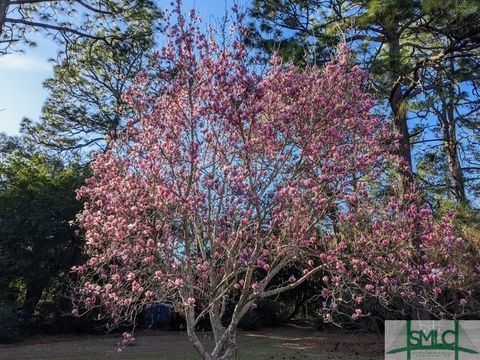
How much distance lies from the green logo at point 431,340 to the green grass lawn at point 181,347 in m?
4.06

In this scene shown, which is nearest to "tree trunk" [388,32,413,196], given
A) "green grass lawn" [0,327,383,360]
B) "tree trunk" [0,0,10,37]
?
"green grass lawn" [0,327,383,360]

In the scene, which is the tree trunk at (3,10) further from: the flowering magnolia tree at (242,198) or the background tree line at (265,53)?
the flowering magnolia tree at (242,198)

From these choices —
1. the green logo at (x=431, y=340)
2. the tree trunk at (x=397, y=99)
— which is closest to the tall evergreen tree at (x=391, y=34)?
the tree trunk at (x=397, y=99)

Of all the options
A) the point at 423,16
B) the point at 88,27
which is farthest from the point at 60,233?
the point at 423,16

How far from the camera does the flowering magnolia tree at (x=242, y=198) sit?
543 cm

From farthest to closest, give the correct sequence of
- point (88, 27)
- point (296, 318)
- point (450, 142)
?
1. point (296, 318)
2. point (450, 142)
3. point (88, 27)

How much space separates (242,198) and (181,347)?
7693 millimetres

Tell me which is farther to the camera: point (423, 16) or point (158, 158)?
point (423, 16)

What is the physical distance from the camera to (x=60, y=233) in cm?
1459

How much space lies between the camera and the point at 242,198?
5426 mm

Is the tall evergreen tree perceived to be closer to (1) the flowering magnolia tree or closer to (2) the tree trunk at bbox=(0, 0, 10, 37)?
(1) the flowering magnolia tree

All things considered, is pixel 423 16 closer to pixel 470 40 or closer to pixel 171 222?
pixel 470 40

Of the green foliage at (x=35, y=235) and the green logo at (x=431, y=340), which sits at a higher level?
the green foliage at (x=35, y=235)

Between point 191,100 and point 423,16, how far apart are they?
611 centimetres
